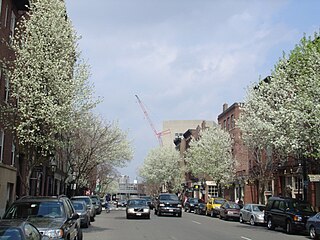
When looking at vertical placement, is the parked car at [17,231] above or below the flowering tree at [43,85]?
below

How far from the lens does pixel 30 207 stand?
493 inches

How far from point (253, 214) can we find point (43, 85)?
17157 millimetres

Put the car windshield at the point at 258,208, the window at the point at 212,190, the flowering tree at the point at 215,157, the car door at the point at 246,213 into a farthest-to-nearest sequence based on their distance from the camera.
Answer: the window at the point at 212,190 < the flowering tree at the point at 215,157 < the car door at the point at 246,213 < the car windshield at the point at 258,208

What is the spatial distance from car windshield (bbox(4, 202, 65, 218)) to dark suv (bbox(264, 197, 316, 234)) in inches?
582

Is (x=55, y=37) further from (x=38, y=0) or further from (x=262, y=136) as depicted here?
(x=262, y=136)

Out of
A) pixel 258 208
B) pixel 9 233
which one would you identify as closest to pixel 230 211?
pixel 258 208

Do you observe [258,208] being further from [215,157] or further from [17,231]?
[17,231]

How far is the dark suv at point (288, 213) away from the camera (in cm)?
2344

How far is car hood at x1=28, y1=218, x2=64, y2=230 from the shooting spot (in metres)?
10.9

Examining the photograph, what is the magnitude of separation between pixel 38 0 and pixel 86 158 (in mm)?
21636

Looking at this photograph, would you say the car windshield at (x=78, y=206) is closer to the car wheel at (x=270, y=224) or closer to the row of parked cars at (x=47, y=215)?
the row of parked cars at (x=47, y=215)

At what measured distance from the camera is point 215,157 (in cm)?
5194

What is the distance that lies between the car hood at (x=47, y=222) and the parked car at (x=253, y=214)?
20.2m

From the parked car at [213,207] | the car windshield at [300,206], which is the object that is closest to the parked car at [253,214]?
the car windshield at [300,206]
